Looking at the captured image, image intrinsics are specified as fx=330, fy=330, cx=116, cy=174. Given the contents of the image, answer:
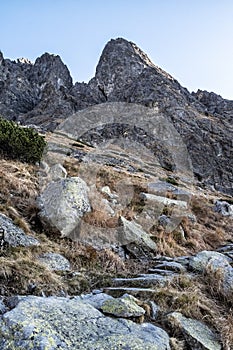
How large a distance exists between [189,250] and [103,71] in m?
102

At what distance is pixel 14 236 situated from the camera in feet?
23.3

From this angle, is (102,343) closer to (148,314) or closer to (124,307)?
(124,307)

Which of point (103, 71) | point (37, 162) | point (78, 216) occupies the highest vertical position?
point (103, 71)

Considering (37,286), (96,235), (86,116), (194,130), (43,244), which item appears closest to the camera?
(37,286)

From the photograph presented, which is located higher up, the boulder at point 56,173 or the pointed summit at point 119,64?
the pointed summit at point 119,64

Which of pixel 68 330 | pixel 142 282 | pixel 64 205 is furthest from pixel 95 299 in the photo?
pixel 64 205

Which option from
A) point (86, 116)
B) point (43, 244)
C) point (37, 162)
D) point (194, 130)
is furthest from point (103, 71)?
point (43, 244)

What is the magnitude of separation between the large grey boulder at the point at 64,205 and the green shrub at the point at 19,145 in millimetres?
4282

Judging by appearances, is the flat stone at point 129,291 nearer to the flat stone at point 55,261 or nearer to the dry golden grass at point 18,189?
the flat stone at point 55,261

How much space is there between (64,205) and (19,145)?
18.3 feet

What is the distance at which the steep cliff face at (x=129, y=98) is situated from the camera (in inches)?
2472

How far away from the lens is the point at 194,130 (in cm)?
6544

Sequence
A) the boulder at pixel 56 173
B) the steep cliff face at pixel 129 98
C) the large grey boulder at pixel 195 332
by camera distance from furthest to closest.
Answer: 1. the steep cliff face at pixel 129 98
2. the boulder at pixel 56 173
3. the large grey boulder at pixel 195 332

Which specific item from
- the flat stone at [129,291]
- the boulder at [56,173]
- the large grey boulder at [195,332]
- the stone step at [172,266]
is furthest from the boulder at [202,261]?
the boulder at [56,173]
